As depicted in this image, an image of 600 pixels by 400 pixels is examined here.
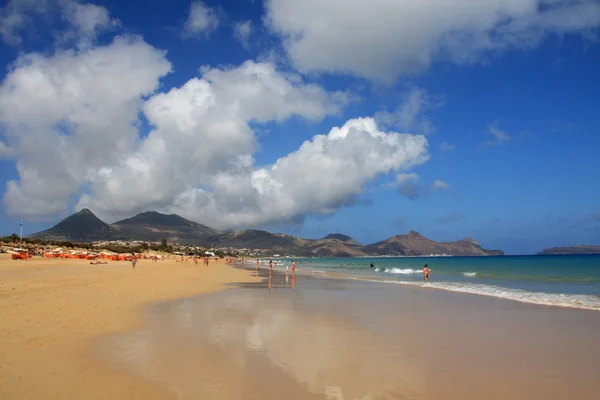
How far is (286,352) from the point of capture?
A: 970 cm

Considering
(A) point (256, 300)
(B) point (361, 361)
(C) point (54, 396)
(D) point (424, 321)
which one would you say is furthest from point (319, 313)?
(C) point (54, 396)

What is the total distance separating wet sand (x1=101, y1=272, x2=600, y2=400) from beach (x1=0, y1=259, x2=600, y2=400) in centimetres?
3

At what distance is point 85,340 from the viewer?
10.3 meters

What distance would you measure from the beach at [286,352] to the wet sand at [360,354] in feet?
0.11

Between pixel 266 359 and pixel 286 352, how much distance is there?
33.0 inches

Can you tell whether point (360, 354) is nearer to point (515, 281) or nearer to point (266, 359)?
point (266, 359)

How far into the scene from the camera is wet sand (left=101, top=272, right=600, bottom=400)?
7.22 metres

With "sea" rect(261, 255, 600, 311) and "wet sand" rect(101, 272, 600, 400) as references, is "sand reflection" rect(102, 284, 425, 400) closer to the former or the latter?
"wet sand" rect(101, 272, 600, 400)

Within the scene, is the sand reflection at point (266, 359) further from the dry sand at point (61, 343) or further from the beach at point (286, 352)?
the dry sand at point (61, 343)

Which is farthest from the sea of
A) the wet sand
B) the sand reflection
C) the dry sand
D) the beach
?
the dry sand

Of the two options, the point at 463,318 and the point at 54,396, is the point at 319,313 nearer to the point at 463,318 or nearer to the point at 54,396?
the point at 463,318

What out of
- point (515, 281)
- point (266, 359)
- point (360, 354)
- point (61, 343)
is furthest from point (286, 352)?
point (515, 281)

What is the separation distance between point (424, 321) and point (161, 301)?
12084 mm

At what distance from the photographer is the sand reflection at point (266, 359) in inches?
279
